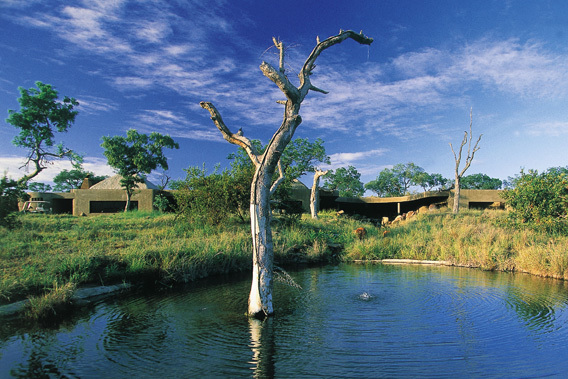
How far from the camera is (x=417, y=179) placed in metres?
56.8

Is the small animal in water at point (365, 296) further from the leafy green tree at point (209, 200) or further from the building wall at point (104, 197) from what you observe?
the building wall at point (104, 197)

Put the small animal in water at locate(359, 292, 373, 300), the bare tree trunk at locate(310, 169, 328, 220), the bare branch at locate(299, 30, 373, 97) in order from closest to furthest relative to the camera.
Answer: the bare branch at locate(299, 30, 373, 97)
the small animal in water at locate(359, 292, 373, 300)
the bare tree trunk at locate(310, 169, 328, 220)

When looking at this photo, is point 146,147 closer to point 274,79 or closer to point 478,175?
point 274,79

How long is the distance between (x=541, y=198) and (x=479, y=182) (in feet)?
169

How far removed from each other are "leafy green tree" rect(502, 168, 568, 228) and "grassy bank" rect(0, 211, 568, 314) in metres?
0.95

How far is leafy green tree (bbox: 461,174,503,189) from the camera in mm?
59875

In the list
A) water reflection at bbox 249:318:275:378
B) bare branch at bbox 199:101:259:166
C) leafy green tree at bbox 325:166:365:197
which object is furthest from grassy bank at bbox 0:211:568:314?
leafy green tree at bbox 325:166:365:197

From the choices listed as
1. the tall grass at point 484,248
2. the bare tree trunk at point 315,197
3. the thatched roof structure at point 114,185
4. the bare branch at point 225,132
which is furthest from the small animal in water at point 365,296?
the thatched roof structure at point 114,185

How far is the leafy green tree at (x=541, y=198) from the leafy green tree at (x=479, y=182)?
155 ft

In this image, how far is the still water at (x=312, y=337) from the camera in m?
4.37

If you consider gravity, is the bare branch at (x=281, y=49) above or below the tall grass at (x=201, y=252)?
above

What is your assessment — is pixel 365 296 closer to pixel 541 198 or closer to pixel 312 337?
pixel 312 337

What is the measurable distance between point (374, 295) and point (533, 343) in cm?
326

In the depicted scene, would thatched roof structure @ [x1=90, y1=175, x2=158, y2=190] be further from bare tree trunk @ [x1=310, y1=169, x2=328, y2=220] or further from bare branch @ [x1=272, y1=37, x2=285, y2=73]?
bare branch @ [x1=272, y1=37, x2=285, y2=73]
